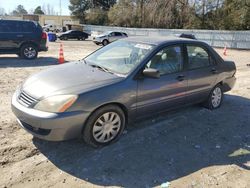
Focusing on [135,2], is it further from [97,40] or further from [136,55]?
[136,55]

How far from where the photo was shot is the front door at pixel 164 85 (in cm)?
453

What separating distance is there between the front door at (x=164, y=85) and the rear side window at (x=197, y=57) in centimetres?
25

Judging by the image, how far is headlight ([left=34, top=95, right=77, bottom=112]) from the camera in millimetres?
3689

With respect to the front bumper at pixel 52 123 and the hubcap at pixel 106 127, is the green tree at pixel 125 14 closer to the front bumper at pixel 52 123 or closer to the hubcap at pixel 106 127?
the hubcap at pixel 106 127

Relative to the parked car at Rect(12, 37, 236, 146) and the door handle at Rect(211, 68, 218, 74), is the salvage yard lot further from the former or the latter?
the door handle at Rect(211, 68, 218, 74)

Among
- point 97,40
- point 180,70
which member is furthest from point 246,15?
point 180,70

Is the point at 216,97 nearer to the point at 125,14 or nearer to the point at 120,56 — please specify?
the point at 120,56


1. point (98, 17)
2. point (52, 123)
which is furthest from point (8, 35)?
point (98, 17)

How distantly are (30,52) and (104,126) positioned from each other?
10.1 metres

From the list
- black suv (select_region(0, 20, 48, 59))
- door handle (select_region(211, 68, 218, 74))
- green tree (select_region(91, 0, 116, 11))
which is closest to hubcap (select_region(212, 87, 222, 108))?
door handle (select_region(211, 68, 218, 74))

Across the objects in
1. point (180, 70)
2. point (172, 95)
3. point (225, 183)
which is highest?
point (180, 70)

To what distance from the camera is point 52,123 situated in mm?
3631

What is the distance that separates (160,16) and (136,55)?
35865mm

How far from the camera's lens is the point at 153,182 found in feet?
11.4
